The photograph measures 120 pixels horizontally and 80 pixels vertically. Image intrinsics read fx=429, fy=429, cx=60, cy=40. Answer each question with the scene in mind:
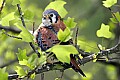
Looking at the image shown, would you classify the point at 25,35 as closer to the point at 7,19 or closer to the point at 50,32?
the point at 7,19

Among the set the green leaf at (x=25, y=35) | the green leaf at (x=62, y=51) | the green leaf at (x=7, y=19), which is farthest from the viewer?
the green leaf at (x=7, y=19)

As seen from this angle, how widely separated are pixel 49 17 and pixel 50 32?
0.15 meters

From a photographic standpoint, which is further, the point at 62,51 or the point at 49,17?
the point at 49,17

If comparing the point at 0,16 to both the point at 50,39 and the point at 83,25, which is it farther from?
the point at 83,25

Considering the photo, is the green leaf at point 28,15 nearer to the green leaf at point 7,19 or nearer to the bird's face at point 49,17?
the green leaf at point 7,19

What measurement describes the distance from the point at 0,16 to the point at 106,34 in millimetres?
442

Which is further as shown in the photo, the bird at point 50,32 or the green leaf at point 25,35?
the bird at point 50,32

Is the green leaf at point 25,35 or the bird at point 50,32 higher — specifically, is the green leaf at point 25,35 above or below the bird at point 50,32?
above

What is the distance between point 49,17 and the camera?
2.06 metres

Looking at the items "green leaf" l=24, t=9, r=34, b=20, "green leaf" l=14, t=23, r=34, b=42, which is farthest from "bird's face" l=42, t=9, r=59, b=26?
"green leaf" l=14, t=23, r=34, b=42

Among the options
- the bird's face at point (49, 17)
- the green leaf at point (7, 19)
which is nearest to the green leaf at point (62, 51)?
the green leaf at point (7, 19)

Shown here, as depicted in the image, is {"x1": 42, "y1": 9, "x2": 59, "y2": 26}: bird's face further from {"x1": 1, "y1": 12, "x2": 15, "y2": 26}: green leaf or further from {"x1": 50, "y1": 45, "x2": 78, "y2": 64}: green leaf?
{"x1": 50, "y1": 45, "x2": 78, "y2": 64}: green leaf

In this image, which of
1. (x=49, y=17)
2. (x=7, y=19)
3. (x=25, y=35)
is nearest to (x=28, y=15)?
(x=7, y=19)

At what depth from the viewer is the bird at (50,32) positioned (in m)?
1.81
